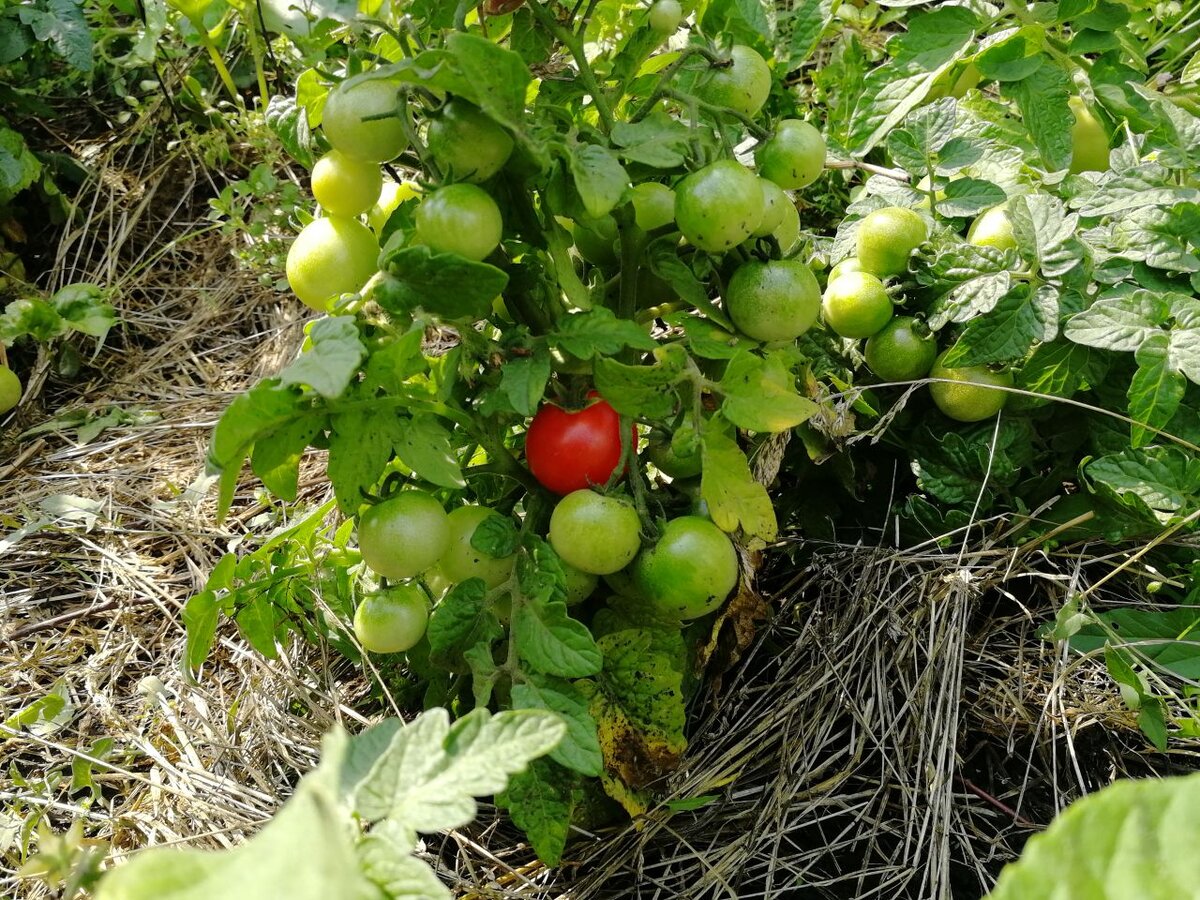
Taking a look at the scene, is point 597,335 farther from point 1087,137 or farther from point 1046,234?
point 1087,137

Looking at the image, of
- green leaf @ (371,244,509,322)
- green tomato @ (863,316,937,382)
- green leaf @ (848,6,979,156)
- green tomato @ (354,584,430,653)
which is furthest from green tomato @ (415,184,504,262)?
green leaf @ (848,6,979,156)

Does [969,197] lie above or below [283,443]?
above

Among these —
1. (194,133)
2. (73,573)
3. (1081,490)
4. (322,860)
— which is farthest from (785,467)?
(194,133)

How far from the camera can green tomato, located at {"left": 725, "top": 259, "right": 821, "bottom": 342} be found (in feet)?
3.80

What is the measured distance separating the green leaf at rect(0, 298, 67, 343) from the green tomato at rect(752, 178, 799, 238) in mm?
1913

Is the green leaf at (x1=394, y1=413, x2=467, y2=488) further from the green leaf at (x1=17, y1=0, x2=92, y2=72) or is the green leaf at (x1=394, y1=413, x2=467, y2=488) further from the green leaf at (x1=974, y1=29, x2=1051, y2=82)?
the green leaf at (x1=17, y1=0, x2=92, y2=72)

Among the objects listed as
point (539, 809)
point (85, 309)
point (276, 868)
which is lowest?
point (85, 309)

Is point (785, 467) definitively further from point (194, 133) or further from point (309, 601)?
point (194, 133)

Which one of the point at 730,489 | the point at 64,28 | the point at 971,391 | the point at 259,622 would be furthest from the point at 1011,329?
the point at 64,28

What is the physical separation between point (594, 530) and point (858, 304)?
56 centimetres

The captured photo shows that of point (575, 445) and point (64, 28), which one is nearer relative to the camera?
point (575, 445)

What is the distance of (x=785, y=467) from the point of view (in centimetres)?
162

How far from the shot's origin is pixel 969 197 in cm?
145

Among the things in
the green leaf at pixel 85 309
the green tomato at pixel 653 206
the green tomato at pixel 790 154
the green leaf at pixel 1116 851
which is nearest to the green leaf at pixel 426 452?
the green tomato at pixel 653 206
